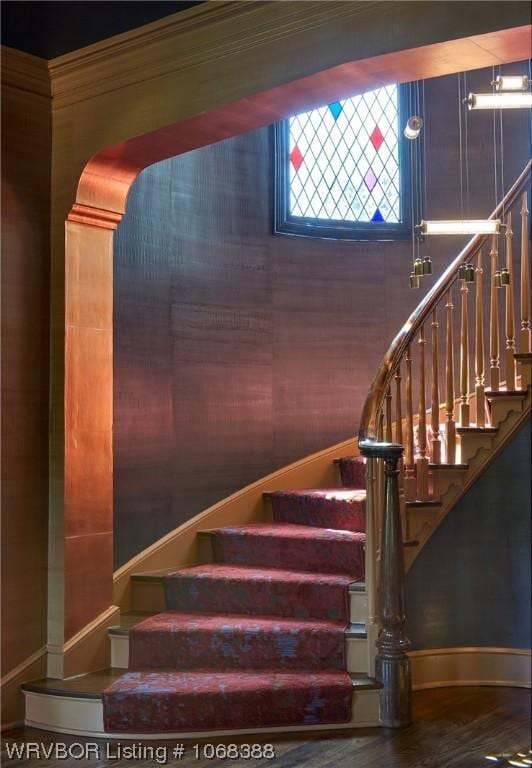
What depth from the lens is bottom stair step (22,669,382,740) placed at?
4223 millimetres

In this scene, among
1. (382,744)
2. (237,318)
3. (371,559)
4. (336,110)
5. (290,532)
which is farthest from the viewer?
(336,110)

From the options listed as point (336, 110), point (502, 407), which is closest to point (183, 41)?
point (502, 407)

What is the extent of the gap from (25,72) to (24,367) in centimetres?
138

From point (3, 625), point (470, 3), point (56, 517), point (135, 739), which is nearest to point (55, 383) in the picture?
point (56, 517)

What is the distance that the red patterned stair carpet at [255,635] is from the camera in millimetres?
4215

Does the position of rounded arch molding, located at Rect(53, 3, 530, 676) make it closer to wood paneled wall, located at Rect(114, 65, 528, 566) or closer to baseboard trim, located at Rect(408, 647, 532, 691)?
wood paneled wall, located at Rect(114, 65, 528, 566)

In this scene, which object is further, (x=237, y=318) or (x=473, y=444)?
(x=237, y=318)

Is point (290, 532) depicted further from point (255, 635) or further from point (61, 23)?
point (61, 23)

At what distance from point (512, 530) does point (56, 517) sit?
91.5 inches

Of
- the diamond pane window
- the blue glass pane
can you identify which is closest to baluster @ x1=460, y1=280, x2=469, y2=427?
the diamond pane window

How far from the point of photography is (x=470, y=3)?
3.28 meters

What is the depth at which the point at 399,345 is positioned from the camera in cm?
492

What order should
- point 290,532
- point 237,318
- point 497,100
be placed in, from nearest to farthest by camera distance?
point 497,100 < point 290,532 < point 237,318

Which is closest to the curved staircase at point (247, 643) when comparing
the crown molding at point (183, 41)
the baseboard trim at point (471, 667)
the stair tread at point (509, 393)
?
the baseboard trim at point (471, 667)
